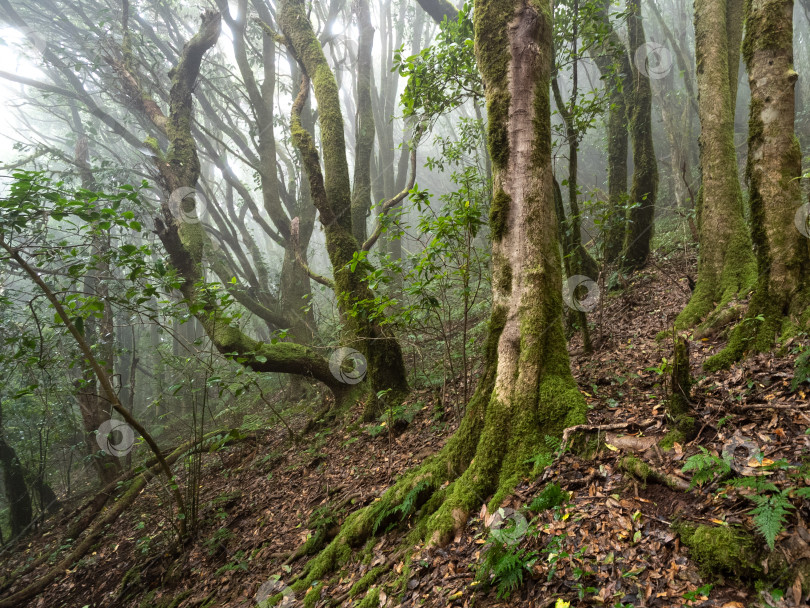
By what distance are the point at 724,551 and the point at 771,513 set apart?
25 cm

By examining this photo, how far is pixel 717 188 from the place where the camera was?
5.04 m

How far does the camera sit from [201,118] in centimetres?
2042

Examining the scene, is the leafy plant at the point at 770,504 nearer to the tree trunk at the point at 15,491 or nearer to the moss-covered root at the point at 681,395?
the moss-covered root at the point at 681,395

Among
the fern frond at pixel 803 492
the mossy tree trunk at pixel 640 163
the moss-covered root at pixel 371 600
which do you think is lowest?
the moss-covered root at pixel 371 600

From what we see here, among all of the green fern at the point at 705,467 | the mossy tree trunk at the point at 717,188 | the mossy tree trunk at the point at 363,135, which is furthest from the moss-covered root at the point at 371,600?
the mossy tree trunk at the point at 363,135
